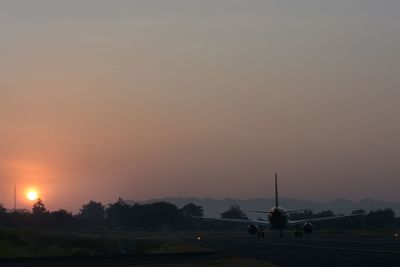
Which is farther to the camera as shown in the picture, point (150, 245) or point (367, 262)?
point (150, 245)

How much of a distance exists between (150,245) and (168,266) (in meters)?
39.6

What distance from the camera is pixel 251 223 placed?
116m

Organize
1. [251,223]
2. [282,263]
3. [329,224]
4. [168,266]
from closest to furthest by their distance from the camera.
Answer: [168,266] < [282,263] < [251,223] < [329,224]

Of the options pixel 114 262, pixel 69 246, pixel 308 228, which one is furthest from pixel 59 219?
pixel 114 262

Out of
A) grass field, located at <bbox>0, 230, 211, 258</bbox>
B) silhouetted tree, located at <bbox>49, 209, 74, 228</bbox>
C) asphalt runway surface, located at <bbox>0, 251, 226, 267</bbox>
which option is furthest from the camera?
silhouetted tree, located at <bbox>49, 209, 74, 228</bbox>

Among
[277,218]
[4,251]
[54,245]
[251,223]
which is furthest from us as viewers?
[251,223]

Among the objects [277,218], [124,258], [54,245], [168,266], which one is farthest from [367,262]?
[277,218]

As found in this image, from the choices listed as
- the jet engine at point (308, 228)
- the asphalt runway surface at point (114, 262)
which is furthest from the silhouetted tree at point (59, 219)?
the asphalt runway surface at point (114, 262)

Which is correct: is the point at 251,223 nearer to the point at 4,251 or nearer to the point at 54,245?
the point at 54,245

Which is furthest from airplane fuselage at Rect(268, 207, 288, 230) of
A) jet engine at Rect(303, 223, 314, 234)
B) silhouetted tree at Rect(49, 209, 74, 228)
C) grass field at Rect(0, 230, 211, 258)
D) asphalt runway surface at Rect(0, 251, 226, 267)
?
silhouetted tree at Rect(49, 209, 74, 228)

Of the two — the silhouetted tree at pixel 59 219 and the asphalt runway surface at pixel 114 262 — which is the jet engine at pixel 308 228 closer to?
the asphalt runway surface at pixel 114 262

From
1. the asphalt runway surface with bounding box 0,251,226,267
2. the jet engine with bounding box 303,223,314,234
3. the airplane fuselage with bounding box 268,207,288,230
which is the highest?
the airplane fuselage with bounding box 268,207,288,230

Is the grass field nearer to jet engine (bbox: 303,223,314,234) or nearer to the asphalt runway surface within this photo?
the asphalt runway surface

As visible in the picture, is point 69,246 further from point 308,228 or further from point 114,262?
point 308,228
